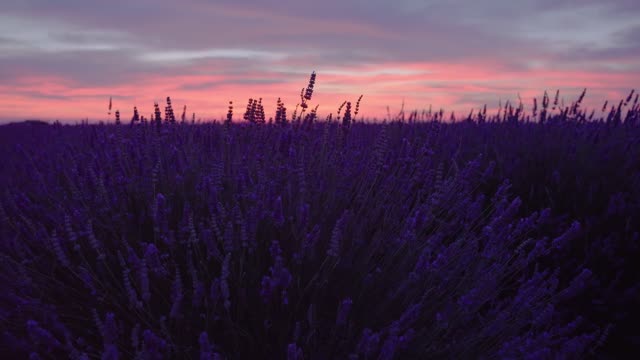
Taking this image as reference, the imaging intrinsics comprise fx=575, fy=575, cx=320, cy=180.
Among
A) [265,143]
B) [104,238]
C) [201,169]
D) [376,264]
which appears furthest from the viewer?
[265,143]

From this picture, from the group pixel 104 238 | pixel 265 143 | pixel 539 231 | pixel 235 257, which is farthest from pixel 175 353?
pixel 539 231

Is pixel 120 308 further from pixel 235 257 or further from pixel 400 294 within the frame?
pixel 400 294

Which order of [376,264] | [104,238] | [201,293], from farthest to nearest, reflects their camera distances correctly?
1. [104,238]
2. [376,264]
3. [201,293]

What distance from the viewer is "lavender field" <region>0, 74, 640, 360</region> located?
1.82 meters

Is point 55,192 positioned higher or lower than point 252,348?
higher

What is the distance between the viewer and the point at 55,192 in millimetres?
2920

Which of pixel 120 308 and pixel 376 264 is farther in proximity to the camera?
pixel 376 264

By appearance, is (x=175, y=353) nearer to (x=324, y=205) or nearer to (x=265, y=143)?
(x=324, y=205)

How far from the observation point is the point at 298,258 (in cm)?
191

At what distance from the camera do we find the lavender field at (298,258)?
1822 millimetres

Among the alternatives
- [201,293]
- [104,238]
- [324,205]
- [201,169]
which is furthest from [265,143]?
[201,293]

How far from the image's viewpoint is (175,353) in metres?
1.79

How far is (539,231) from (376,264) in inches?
56.0

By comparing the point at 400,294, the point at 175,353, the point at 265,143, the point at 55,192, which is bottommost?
the point at 175,353
